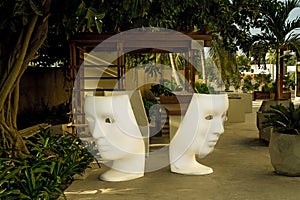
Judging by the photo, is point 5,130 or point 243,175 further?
point 243,175

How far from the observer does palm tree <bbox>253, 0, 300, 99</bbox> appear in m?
7.70

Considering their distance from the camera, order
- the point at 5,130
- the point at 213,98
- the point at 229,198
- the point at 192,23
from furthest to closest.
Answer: the point at 192,23, the point at 213,98, the point at 5,130, the point at 229,198

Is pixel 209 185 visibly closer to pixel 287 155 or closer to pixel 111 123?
pixel 287 155

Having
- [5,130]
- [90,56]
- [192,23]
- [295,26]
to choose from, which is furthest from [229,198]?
[90,56]

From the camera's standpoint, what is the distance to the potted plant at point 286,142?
454 centimetres

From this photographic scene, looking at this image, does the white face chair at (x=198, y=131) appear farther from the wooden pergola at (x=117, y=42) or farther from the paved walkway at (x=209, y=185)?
the wooden pergola at (x=117, y=42)

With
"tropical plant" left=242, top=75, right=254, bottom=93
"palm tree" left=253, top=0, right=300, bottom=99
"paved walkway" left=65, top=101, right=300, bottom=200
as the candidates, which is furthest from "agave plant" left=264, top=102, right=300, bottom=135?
"tropical plant" left=242, top=75, right=254, bottom=93

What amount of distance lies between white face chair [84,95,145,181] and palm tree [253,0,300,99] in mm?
4436

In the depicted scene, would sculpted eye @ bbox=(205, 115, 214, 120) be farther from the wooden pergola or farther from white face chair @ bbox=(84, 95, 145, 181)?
the wooden pergola

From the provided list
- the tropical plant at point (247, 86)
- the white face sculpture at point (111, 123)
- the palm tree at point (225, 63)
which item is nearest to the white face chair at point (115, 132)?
the white face sculpture at point (111, 123)

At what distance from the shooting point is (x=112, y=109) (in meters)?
4.35

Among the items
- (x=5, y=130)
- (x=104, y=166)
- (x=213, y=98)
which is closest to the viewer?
(x=5, y=130)

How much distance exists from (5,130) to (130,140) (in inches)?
53.9

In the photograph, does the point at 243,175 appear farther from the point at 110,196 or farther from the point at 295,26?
the point at 295,26
